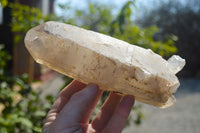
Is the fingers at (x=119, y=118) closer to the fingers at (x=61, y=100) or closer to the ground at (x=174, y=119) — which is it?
the fingers at (x=61, y=100)

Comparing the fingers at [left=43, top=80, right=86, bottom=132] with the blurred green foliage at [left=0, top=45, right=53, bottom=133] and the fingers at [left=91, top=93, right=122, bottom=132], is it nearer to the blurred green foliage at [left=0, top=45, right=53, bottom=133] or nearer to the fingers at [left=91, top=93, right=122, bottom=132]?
the fingers at [left=91, top=93, right=122, bottom=132]

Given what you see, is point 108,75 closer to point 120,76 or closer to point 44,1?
point 120,76

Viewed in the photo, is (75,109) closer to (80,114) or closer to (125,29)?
(80,114)

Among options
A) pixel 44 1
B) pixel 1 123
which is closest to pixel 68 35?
pixel 1 123

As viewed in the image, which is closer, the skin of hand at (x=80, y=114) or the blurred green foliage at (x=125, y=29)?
the skin of hand at (x=80, y=114)

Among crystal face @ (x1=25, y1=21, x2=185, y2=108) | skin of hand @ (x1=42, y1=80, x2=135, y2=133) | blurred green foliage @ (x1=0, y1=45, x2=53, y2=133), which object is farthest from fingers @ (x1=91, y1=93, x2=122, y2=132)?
blurred green foliage @ (x1=0, y1=45, x2=53, y2=133)

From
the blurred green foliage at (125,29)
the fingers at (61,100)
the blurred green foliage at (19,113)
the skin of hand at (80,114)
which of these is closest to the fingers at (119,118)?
the skin of hand at (80,114)
